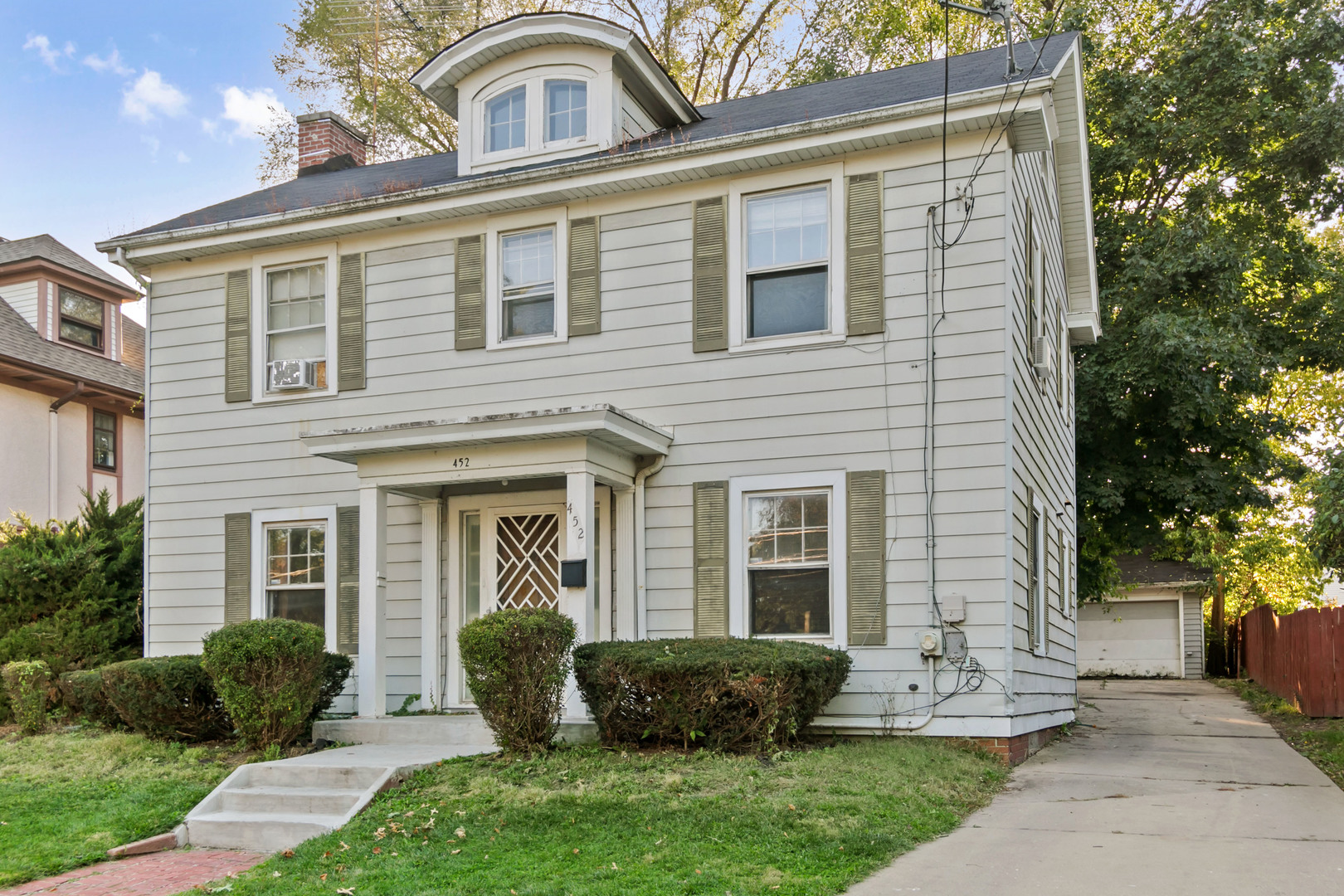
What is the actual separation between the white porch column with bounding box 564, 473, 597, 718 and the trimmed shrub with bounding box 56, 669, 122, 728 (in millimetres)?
4528

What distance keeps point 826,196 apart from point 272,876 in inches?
274

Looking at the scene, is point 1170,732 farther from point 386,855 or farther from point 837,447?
point 386,855

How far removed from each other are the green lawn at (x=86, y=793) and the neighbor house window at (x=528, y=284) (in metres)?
4.73

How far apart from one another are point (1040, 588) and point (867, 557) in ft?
9.51

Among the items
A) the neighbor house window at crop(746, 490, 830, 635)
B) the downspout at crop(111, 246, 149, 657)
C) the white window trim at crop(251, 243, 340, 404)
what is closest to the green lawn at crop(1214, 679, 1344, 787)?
the neighbor house window at crop(746, 490, 830, 635)

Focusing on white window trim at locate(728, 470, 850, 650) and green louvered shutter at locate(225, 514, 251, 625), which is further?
green louvered shutter at locate(225, 514, 251, 625)

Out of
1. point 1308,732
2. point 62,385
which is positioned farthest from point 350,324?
point 1308,732

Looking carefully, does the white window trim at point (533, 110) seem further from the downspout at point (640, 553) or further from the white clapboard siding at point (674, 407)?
the downspout at point (640, 553)

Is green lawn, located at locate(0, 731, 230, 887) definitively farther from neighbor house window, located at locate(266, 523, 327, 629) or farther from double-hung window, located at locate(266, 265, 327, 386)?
double-hung window, located at locate(266, 265, 327, 386)

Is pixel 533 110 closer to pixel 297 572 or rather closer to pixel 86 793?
pixel 297 572

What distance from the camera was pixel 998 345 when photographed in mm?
9625

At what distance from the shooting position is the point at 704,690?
27.6 feet

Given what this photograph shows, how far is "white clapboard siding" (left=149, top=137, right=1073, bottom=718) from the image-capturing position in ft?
31.6

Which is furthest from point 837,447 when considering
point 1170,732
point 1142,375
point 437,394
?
point 1142,375
